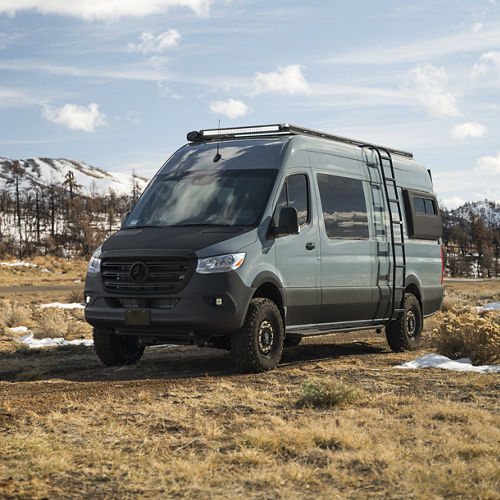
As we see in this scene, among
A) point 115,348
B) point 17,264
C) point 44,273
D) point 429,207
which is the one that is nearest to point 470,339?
point 429,207

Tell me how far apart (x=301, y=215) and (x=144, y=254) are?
2.19 metres

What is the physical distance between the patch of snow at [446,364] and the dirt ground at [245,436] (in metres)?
0.39

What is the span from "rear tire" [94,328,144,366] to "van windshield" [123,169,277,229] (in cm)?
144

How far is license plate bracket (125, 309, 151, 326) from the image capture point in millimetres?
8867

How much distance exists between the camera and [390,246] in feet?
39.2

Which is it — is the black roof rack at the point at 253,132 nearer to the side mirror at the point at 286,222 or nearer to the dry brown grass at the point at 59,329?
the side mirror at the point at 286,222

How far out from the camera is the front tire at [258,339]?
29.4ft

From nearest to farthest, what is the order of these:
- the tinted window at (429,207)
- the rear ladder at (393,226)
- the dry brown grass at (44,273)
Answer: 1. the rear ladder at (393,226)
2. the tinted window at (429,207)
3. the dry brown grass at (44,273)

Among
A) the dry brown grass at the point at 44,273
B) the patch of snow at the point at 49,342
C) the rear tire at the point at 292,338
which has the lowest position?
the patch of snow at the point at 49,342

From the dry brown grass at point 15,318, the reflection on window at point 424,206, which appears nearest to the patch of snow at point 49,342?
the dry brown grass at point 15,318

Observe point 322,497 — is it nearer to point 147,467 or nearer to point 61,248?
point 147,467

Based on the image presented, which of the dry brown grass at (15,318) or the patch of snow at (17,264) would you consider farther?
the patch of snow at (17,264)

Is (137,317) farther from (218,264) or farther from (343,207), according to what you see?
(343,207)

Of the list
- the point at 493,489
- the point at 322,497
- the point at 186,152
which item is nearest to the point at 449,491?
the point at 493,489
